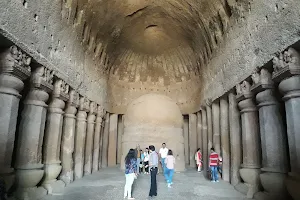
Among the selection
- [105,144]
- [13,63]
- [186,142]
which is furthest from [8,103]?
[186,142]

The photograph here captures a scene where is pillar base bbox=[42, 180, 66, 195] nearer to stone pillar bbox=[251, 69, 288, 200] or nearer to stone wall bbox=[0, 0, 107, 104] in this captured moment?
stone wall bbox=[0, 0, 107, 104]

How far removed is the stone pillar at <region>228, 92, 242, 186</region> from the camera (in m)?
7.73

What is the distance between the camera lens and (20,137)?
5672 millimetres

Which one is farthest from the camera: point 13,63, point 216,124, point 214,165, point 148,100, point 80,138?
point 148,100

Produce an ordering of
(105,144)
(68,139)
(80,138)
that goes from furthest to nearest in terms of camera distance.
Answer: (105,144) → (80,138) → (68,139)

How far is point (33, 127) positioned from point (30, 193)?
5.04 ft

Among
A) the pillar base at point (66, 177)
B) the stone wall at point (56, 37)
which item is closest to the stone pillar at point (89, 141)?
the stone wall at point (56, 37)

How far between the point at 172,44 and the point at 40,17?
394 inches

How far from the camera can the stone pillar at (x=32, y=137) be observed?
5476 mm

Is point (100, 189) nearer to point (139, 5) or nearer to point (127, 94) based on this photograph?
A: point (139, 5)

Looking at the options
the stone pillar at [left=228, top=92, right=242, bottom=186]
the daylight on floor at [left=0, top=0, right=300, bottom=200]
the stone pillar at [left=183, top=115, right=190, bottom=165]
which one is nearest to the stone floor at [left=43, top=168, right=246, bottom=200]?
the daylight on floor at [left=0, top=0, right=300, bottom=200]

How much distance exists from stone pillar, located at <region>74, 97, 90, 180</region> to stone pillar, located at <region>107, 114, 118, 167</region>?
526 centimetres

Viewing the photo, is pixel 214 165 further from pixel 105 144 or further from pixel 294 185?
pixel 105 144

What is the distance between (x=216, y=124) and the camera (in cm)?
1007
